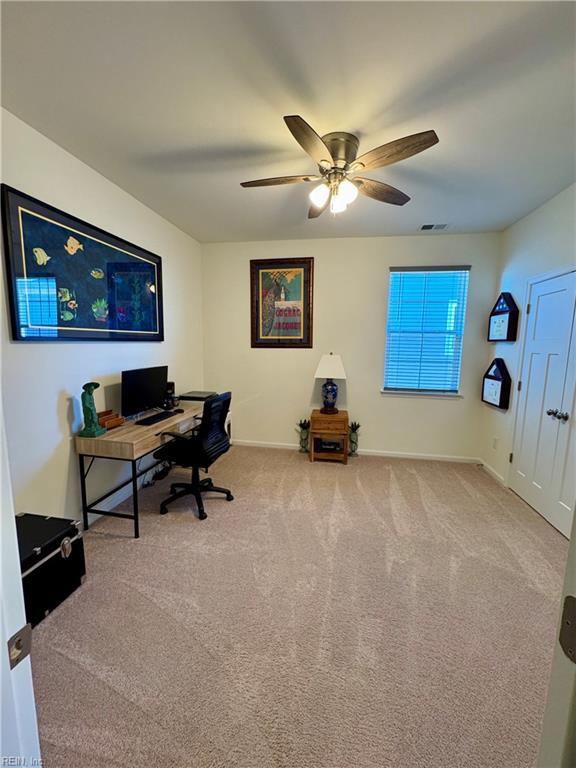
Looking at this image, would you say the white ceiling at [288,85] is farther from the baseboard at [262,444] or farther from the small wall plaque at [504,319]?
the baseboard at [262,444]

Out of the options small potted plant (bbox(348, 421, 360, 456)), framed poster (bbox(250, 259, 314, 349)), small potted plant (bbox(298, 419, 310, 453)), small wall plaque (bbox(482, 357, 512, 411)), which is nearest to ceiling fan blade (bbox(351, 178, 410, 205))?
framed poster (bbox(250, 259, 314, 349))

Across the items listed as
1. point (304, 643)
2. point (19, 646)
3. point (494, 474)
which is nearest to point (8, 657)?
point (19, 646)

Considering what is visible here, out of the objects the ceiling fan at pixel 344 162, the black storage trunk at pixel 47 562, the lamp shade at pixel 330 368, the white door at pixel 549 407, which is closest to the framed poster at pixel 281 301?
the lamp shade at pixel 330 368

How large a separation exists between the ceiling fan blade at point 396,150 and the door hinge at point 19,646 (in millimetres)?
2174

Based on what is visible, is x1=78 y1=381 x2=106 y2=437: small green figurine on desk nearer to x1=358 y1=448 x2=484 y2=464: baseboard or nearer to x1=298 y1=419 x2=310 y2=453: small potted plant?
x1=298 y1=419 x2=310 y2=453: small potted plant

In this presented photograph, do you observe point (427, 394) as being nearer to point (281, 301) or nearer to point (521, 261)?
point (521, 261)

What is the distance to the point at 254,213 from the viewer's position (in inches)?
125

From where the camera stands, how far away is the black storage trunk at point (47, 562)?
164 centimetres

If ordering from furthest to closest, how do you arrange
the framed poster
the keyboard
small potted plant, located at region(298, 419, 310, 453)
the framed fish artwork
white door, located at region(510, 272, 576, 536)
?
small potted plant, located at region(298, 419, 310, 453)
the framed poster
the keyboard
white door, located at region(510, 272, 576, 536)
the framed fish artwork

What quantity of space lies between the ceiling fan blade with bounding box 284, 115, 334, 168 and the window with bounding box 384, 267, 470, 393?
2.30 m

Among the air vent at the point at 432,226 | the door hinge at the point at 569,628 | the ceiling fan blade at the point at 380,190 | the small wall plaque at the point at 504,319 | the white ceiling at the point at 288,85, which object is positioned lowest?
the door hinge at the point at 569,628

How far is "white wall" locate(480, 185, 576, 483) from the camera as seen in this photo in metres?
2.62

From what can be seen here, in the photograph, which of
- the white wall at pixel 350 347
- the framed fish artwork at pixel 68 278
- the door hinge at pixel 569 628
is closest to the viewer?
the door hinge at pixel 569 628

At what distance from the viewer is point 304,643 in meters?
1.60
